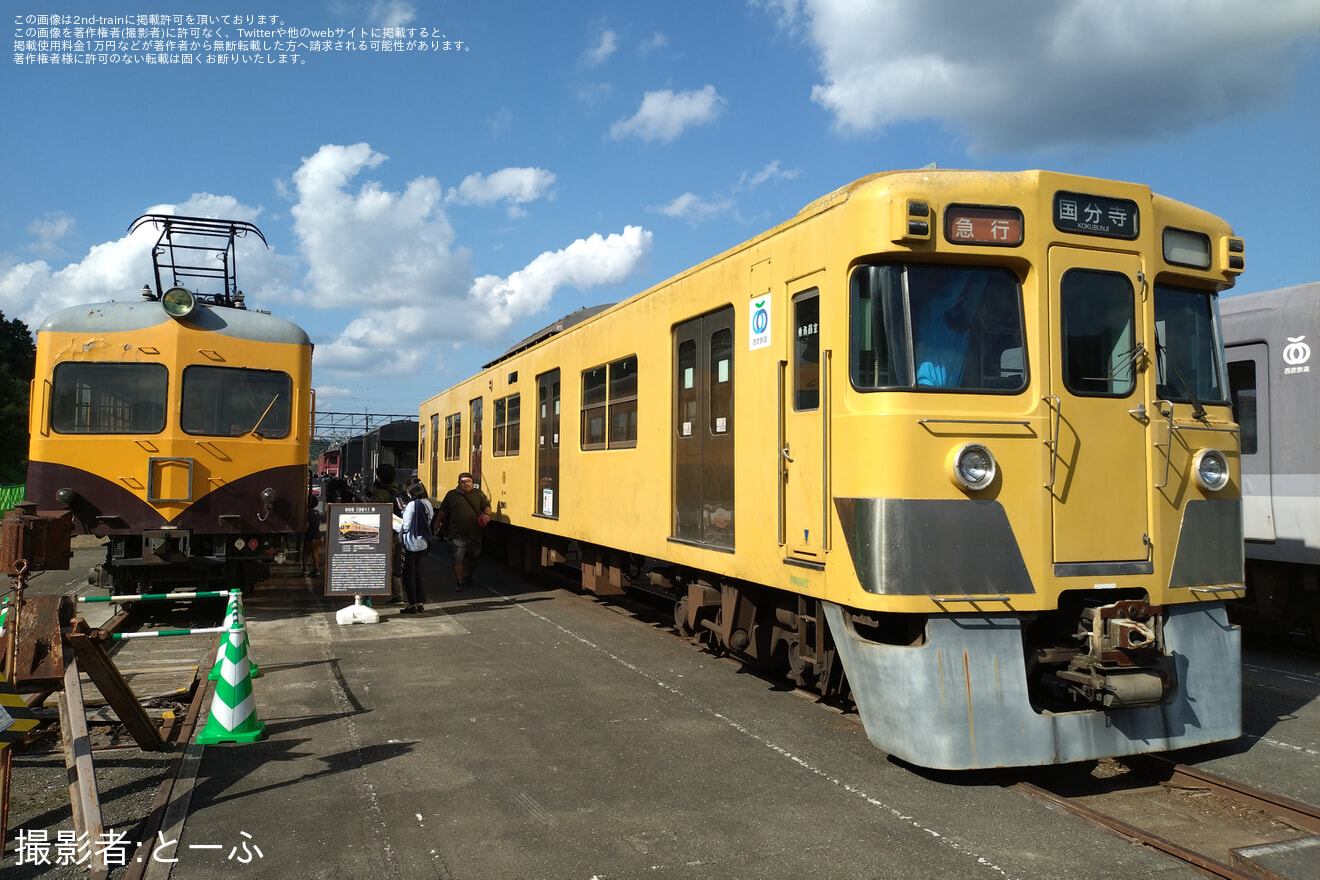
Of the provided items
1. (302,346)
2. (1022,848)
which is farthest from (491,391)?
(1022,848)

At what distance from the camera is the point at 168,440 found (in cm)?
1001

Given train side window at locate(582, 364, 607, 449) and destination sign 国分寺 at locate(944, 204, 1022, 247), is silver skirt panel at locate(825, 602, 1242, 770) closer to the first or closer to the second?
destination sign 国分寺 at locate(944, 204, 1022, 247)

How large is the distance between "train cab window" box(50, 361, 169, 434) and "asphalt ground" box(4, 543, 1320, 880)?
3945 millimetres

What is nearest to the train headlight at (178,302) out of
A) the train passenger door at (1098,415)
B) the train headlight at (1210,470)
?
the train passenger door at (1098,415)

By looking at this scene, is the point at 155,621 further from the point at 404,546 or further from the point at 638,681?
the point at 638,681

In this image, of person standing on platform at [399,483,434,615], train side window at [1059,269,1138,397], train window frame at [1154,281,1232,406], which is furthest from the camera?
person standing on platform at [399,483,434,615]

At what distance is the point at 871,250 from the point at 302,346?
7848mm

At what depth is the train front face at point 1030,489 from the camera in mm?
4887

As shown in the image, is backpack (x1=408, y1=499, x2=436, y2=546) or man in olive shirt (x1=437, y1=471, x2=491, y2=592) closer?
backpack (x1=408, y1=499, x2=436, y2=546)

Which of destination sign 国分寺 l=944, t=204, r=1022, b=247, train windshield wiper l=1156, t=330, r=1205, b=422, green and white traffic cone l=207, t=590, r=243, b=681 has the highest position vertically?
destination sign 国分寺 l=944, t=204, r=1022, b=247

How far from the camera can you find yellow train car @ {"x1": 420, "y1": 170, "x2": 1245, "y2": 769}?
4.90 meters

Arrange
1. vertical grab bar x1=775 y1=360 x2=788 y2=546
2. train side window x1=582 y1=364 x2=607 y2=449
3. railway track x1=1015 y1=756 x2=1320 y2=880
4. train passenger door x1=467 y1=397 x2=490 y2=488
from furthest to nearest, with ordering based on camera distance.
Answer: train passenger door x1=467 y1=397 x2=490 y2=488 < train side window x1=582 y1=364 x2=607 y2=449 < vertical grab bar x1=775 y1=360 x2=788 y2=546 < railway track x1=1015 y1=756 x2=1320 y2=880

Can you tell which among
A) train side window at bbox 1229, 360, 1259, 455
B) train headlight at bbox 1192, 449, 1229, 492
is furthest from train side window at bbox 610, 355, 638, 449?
train side window at bbox 1229, 360, 1259, 455

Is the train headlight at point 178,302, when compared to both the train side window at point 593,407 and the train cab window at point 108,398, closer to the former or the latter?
the train cab window at point 108,398
